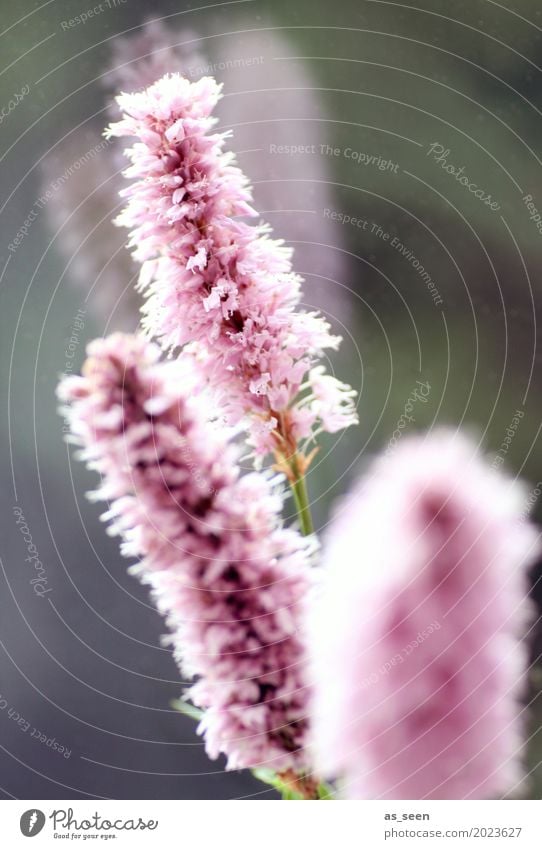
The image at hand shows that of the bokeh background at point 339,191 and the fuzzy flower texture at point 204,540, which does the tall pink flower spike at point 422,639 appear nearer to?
the fuzzy flower texture at point 204,540

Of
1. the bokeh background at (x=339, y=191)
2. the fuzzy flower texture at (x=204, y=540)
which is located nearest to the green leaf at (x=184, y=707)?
the bokeh background at (x=339, y=191)

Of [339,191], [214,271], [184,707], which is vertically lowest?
[184,707]

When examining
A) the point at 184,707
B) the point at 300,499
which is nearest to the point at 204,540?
the point at 300,499

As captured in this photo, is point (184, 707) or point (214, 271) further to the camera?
point (184, 707)

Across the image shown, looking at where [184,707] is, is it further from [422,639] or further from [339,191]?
[339,191]

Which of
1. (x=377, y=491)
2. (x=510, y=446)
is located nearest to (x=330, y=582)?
(x=377, y=491)

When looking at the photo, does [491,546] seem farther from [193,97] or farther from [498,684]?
[193,97]

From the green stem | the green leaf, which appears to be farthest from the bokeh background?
the green stem
